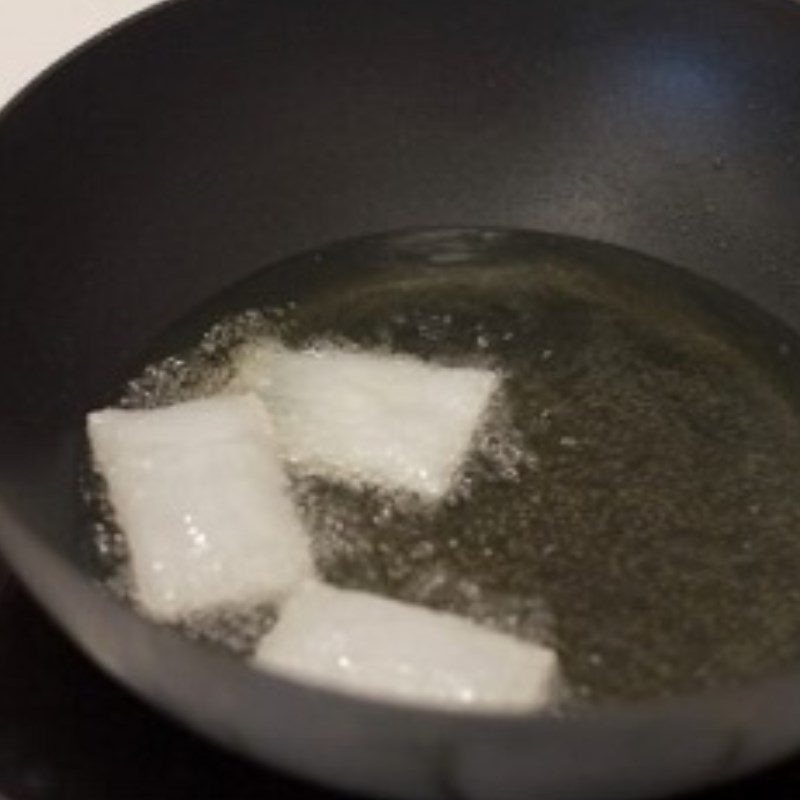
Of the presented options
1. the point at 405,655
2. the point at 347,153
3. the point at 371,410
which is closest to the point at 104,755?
the point at 405,655

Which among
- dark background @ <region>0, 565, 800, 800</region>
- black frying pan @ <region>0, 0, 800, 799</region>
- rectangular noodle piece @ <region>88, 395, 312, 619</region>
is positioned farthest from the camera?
black frying pan @ <region>0, 0, 800, 799</region>

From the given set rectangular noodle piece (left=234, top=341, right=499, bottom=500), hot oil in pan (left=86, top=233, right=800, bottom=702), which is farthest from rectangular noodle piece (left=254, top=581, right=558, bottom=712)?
rectangular noodle piece (left=234, top=341, right=499, bottom=500)

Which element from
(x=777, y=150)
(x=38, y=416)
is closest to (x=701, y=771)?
(x=38, y=416)

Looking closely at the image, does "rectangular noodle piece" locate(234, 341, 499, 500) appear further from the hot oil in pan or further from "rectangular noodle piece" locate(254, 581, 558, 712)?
"rectangular noodle piece" locate(254, 581, 558, 712)

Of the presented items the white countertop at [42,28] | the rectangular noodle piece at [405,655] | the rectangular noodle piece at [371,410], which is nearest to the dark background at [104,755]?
the rectangular noodle piece at [405,655]

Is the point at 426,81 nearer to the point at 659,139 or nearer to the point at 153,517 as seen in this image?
the point at 659,139

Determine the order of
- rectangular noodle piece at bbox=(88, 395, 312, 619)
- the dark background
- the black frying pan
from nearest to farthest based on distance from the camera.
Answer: the dark background → rectangular noodle piece at bbox=(88, 395, 312, 619) → the black frying pan
